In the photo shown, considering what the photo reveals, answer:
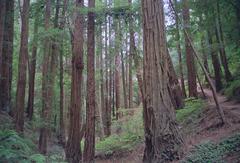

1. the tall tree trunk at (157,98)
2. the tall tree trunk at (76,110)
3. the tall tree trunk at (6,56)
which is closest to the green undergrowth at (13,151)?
the tall tree trunk at (157,98)

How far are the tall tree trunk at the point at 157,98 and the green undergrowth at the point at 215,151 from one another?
55cm

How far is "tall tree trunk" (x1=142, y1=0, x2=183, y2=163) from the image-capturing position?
30.8ft

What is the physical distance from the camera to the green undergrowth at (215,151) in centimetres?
823

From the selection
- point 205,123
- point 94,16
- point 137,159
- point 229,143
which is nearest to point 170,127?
point 229,143

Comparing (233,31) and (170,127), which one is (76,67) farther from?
(233,31)

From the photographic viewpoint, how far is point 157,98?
9539mm

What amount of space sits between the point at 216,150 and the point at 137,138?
7584 millimetres

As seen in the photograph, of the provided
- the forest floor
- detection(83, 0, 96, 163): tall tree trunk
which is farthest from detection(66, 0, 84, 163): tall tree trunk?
the forest floor

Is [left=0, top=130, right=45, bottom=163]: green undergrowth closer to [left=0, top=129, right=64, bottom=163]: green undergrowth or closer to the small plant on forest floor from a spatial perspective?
[left=0, top=129, right=64, bottom=163]: green undergrowth

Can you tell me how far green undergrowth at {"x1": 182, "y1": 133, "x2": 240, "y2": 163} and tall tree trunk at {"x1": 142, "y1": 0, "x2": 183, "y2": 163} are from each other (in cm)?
55

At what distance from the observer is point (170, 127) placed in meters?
9.44

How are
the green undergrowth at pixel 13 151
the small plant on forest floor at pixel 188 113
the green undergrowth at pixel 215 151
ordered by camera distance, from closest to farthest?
1. the green undergrowth at pixel 13 151
2. the green undergrowth at pixel 215 151
3. the small plant on forest floor at pixel 188 113

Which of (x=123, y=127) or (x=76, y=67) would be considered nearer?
(x=76, y=67)

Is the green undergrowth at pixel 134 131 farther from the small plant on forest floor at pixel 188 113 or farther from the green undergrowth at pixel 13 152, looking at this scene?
the green undergrowth at pixel 13 152
